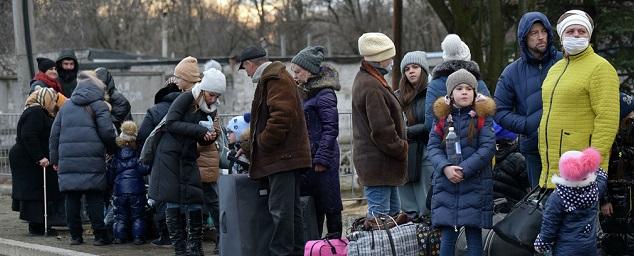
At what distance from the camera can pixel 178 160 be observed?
376 inches

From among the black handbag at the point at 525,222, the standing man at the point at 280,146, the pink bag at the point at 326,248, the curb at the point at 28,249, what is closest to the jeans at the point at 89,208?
the curb at the point at 28,249

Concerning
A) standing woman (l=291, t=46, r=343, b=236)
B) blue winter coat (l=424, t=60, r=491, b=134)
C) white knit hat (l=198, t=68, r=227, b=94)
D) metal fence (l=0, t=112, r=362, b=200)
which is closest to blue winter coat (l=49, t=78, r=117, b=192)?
white knit hat (l=198, t=68, r=227, b=94)

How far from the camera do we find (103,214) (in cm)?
1116

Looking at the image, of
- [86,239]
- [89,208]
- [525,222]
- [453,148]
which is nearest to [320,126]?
[453,148]

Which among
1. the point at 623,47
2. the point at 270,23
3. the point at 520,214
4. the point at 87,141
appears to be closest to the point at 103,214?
the point at 87,141

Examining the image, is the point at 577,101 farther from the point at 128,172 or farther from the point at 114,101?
the point at 114,101

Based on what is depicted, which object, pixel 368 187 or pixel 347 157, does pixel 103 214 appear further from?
pixel 347 157

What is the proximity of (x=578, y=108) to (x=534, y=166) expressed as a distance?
3.17ft

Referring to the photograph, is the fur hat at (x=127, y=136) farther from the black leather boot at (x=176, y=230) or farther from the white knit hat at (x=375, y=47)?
the white knit hat at (x=375, y=47)

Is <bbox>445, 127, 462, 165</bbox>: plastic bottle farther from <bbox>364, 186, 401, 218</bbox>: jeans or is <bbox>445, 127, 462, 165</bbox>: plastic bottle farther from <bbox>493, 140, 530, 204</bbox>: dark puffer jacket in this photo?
<bbox>493, 140, 530, 204</bbox>: dark puffer jacket

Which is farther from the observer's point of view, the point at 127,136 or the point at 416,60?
the point at 127,136

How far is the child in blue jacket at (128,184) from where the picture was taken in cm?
1100

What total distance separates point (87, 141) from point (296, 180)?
10.0 ft

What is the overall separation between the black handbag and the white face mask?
3.13 ft
